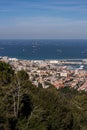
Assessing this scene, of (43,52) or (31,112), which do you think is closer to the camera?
(31,112)

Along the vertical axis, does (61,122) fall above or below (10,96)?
below

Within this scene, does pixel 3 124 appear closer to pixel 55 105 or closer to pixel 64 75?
pixel 55 105

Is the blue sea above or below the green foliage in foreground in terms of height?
above

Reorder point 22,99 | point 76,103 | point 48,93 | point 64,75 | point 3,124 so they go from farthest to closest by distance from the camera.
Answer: point 64,75, point 76,103, point 48,93, point 22,99, point 3,124

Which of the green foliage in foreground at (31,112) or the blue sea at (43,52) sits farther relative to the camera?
the blue sea at (43,52)

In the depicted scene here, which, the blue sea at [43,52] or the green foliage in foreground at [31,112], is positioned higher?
the blue sea at [43,52]

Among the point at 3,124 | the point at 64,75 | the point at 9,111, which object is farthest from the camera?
the point at 64,75

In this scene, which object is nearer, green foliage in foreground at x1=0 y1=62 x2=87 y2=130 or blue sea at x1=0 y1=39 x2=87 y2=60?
green foliage in foreground at x1=0 y1=62 x2=87 y2=130

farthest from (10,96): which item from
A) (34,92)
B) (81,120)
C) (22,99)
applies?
(81,120)

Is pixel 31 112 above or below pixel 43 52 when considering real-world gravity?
below

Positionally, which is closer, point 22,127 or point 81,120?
point 22,127
